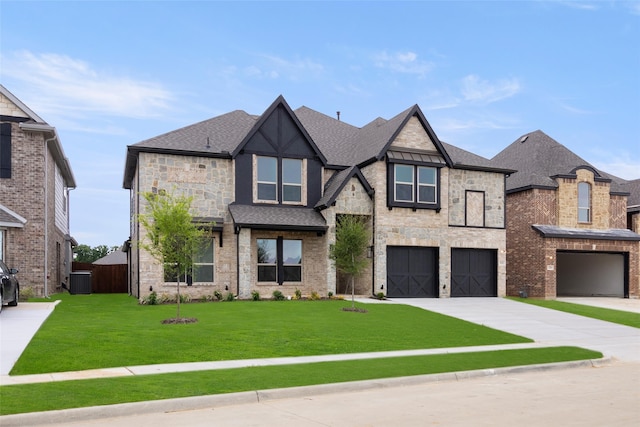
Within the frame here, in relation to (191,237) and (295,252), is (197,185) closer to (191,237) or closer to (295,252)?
(295,252)

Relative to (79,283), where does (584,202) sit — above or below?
above

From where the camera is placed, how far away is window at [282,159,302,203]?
26750 millimetres

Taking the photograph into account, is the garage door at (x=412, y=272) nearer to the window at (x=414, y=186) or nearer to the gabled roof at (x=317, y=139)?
the window at (x=414, y=186)

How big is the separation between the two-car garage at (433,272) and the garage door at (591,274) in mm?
7457

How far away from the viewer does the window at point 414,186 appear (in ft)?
90.0

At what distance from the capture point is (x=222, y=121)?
28.5 meters

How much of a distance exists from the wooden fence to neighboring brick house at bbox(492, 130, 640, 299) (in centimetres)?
2189

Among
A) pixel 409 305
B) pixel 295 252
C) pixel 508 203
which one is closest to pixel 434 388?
pixel 409 305

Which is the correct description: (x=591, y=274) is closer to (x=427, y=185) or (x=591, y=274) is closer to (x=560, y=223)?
(x=560, y=223)

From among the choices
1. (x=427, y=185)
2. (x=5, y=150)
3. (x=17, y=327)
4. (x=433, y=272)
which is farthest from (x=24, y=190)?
(x=433, y=272)

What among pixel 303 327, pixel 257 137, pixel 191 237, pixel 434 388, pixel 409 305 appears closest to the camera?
pixel 434 388

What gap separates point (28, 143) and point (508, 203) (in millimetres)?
24669

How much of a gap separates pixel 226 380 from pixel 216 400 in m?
1.23

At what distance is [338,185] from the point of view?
26328 millimetres
